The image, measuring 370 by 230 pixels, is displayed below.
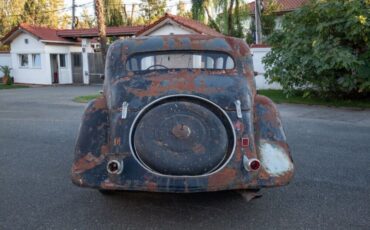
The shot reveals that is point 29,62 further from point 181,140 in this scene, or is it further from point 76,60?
point 181,140

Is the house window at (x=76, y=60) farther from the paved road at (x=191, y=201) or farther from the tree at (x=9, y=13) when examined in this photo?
the tree at (x=9, y=13)

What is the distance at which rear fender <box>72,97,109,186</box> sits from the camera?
371 cm

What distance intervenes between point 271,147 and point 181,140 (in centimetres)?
95

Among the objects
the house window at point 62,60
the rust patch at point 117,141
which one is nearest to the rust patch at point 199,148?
the rust patch at point 117,141

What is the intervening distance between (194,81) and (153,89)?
443 millimetres

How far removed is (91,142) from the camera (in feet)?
12.9

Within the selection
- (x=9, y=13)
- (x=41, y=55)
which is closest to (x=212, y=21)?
(x=41, y=55)

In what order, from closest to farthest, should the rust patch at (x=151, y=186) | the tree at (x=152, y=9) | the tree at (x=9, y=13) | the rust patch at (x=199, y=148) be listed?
1. the rust patch at (x=151, y=186)
2. the rust patch at (x=199, y=148)
3. the tree at (x=9, y=13)
4. the tree at (x=152, y=9)

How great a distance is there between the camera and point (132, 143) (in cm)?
370

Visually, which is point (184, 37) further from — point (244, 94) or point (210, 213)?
point (210, 213)

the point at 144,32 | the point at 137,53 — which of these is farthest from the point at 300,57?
the point at 144,32

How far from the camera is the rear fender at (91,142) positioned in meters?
3.71

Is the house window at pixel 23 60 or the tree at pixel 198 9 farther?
the house window at pixel 23 60

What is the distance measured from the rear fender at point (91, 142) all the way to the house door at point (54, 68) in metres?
22.7
